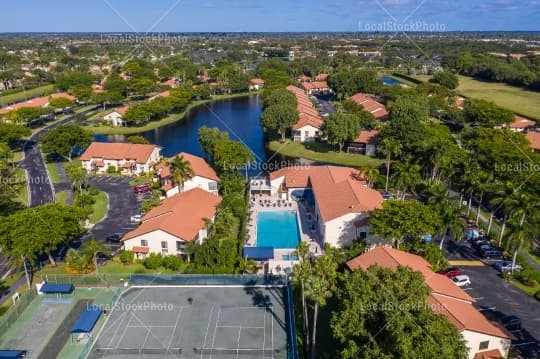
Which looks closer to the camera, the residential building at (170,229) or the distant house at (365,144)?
the residential building at (170,229)

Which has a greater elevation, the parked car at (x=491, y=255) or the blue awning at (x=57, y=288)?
the parked car at (x=491, y=255)

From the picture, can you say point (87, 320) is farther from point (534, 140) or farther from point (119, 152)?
point (534, 140)

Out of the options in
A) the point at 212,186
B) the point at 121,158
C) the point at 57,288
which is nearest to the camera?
the point at 57,288

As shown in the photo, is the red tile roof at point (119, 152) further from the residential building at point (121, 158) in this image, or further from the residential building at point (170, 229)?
the residential building at point (170, 229)

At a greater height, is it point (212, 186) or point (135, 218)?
point (212, 186)

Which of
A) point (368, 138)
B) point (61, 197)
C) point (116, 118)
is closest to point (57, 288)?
point (61, 197)

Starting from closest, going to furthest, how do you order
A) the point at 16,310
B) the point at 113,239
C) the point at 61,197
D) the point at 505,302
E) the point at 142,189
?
the point at 16,310 → the point at 505,302 → the point at 113,239 → the point at 61,197 → the point at 142,189

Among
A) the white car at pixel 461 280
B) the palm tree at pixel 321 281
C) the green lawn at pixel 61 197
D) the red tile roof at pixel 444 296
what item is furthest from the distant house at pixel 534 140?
the green lawn at pixel 61 197

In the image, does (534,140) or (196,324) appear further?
(534,140)

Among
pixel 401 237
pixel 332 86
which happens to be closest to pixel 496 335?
pixel 401 237
